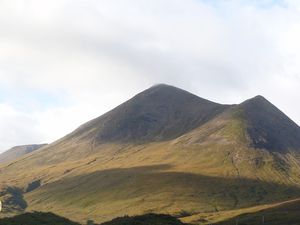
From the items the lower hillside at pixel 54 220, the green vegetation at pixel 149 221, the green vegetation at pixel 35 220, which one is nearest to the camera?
the green vegetation at pixel 35 220

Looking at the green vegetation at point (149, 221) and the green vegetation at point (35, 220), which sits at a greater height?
the green vegetation at point (35, 220)

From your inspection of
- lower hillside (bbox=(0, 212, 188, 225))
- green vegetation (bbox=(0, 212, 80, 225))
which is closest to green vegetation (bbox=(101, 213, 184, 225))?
lower hillside (bbox=(0, 212, 188, 225))

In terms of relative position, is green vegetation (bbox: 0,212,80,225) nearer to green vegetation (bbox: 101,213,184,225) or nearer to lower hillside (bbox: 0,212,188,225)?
lower hillside (bbox: 0,212,188,225)

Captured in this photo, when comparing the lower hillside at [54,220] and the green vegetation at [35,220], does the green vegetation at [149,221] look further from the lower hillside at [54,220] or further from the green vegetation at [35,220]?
the green vegetation at [35,220]

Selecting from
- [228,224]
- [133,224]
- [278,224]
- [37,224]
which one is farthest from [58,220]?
[278,224]

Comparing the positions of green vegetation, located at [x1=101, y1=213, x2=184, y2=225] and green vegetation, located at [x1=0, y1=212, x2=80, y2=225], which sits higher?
green vegetation, located at [x1=0, y1=212, x2=80, y2=225]

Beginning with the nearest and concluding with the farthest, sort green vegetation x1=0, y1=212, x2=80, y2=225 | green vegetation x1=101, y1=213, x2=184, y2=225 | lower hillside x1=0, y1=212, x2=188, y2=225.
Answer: green vegetation x1=0, y1=212, x2=80, y2=225 → lower hillside x1=0, y1=212, x2=188, y2=225 → green vegetation x1=101, y1=213, x2=184, y2=225

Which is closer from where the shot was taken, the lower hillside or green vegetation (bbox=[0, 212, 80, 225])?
green vegetation (bbox=[0, 212, 80, 225])

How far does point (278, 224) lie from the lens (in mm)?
179625

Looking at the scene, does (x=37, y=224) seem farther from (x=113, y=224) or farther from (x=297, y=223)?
(x=297, y=223)

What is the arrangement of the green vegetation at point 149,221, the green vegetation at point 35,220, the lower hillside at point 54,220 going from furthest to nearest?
the green vegetation at point 149,221, the lower hillside at point 54,220, the green vegetation at point 35,220

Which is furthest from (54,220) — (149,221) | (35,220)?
(149,221)

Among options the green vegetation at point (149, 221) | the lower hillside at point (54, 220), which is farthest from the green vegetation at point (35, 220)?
the green vegetation at point (149, 221)

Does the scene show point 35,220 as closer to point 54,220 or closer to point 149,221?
point 54,220
